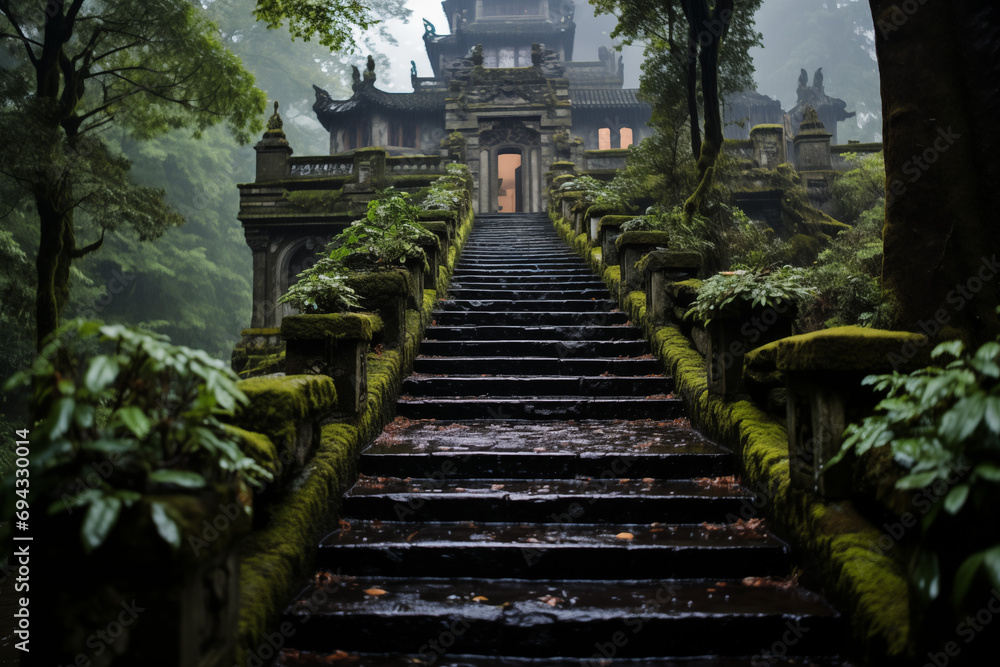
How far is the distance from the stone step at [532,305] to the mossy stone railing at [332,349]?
3.61 m

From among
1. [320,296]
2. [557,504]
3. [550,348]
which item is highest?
[320,296]

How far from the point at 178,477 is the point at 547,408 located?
377 centimetres

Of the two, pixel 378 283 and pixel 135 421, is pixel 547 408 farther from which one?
pixel 135 421

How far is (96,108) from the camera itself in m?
11.3

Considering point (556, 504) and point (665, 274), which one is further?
point (665, 274)

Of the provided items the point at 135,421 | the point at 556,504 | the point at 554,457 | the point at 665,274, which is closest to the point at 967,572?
the point at 135,421

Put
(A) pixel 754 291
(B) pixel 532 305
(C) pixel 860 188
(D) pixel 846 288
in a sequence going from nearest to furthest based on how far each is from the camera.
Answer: (A) pixel 754 291, (B) pixel 532 305, (D) pixel 846 288, (C) pixel 860 188

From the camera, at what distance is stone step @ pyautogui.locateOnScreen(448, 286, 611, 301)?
8.23 m

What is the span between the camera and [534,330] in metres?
6.80

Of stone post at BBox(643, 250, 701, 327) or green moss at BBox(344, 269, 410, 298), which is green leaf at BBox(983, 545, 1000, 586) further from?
stone post at BBox(643, 250, 701, 327)

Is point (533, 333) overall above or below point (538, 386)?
above

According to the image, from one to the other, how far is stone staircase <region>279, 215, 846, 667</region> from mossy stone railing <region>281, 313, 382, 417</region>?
0.45 metres

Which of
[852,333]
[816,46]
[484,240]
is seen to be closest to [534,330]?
[852,333]

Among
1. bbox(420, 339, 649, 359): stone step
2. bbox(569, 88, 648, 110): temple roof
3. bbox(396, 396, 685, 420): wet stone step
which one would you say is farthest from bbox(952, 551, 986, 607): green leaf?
bbox(569, 88, 648, 110): temple roof
